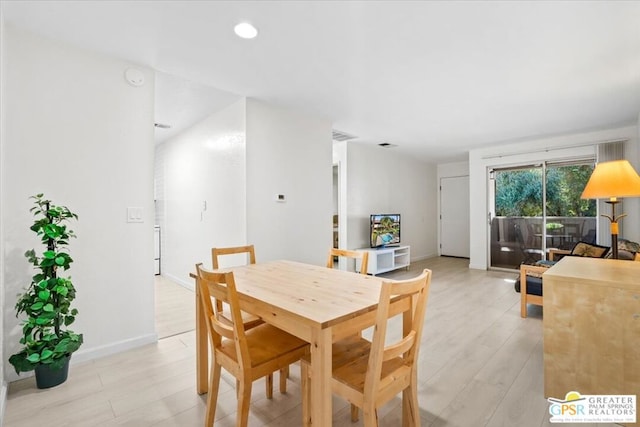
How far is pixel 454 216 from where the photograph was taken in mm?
7410

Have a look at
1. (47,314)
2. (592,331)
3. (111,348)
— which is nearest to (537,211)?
(592,331)

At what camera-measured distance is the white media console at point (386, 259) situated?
520 centimetres

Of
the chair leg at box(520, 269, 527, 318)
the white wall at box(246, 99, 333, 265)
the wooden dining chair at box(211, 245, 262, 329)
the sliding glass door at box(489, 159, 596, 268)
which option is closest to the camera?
the wooden dining chair at box(211, 245, 262, 329)

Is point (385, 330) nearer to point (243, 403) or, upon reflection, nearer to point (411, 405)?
point (411, 405)

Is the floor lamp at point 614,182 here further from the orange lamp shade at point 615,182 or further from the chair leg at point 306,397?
the chair leg at point 306,397

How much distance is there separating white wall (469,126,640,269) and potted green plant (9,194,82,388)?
20.5 ft

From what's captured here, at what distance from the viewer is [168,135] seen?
4.85 m

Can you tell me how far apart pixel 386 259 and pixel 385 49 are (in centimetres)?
386

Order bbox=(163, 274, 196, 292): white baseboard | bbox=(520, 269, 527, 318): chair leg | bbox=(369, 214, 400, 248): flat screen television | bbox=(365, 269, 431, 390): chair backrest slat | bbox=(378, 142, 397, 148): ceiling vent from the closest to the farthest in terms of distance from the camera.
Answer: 1. bbox=(365, 269, 431, 390): chair backrest slat
2. bbox=(520, 269, 527, 318): chair leg
3. bbox=(163, 274, 196, 292): white baseboard
4. bbox=(369, 214, 400, 248): flat screen television
5. bbox=(378, 142, 397, 148): ceiling vent

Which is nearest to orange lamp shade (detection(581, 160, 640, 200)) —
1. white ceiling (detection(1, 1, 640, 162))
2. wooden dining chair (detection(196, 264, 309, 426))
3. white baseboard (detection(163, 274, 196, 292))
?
white ceiling (detection(1, 1, 640, 162))

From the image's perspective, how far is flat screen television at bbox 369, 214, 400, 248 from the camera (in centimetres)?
552

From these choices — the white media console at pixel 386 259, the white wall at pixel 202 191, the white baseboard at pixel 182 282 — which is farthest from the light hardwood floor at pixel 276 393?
the white media console at pixel 386 259

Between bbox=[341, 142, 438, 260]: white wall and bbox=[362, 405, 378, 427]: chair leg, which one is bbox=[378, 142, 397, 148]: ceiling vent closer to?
bbox=[341, 142, 438, 260]: white wall

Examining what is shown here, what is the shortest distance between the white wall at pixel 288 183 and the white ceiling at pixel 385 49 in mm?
274
